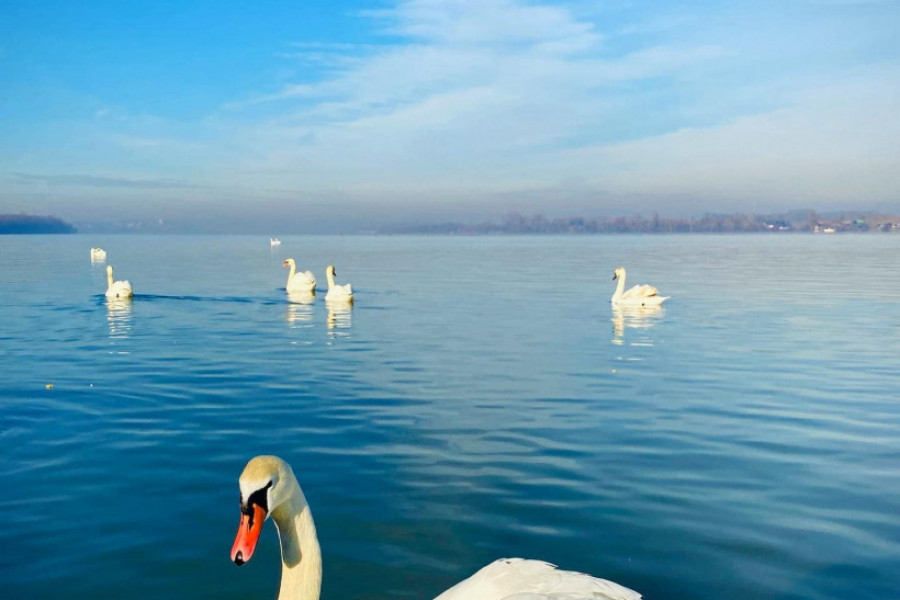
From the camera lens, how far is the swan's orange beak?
4.26m

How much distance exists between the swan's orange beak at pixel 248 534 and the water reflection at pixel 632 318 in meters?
17.0

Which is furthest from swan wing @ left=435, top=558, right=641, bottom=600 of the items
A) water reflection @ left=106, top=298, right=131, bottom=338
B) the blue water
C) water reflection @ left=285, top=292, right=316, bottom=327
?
water reflection @ left=285, top=292, right=316, bottom=327

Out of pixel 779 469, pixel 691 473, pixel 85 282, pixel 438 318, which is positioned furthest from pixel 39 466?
pixel 85 282

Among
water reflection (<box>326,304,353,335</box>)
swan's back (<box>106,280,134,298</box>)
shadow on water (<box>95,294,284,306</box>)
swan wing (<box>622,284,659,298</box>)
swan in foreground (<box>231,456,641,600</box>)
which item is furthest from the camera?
shadow on water (<box>95,294,284,306</box>)

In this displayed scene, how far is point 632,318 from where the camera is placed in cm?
2645

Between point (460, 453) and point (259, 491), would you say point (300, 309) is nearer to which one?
point (460, 453)

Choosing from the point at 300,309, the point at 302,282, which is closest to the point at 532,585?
the point at 300,309

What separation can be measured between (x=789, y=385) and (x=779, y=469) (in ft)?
18.3

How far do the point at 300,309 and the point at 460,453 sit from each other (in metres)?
20.6

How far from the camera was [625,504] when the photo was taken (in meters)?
8.91

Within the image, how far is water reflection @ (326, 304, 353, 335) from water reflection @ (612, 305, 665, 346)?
7582 mm

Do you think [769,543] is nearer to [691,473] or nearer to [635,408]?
[691,473]

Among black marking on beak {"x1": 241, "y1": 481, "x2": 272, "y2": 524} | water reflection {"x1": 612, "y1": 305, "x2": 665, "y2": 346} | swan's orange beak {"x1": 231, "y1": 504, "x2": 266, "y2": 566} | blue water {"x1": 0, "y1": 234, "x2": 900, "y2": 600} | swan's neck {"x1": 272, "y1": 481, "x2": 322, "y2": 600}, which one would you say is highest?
black marking on beak {"x1": 241, "y1": 481, "x2": 272, "y2": 524}

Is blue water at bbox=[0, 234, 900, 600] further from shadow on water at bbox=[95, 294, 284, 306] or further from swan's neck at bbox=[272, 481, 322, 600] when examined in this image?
shadow on water at bbox=[95, 294, 284, 306]
